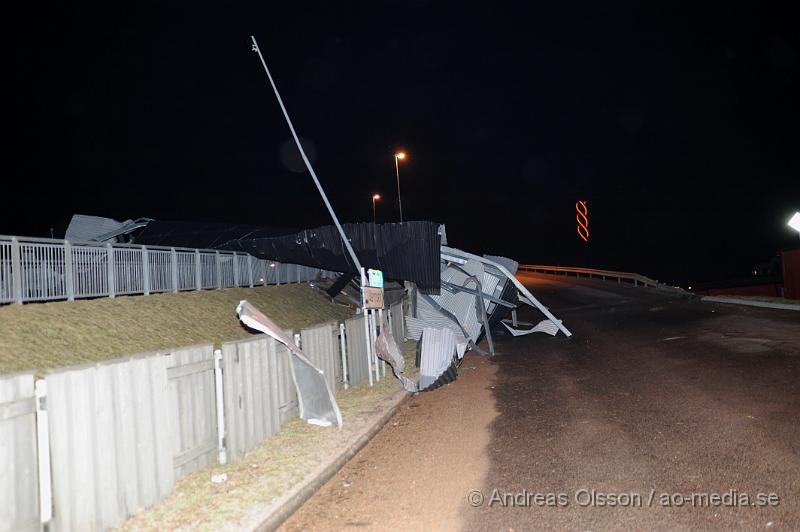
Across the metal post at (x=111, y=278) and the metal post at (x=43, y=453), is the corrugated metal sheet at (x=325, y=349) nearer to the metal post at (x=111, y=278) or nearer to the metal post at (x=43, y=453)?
the metal post at (x=43, y=453)

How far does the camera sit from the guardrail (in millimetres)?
33125

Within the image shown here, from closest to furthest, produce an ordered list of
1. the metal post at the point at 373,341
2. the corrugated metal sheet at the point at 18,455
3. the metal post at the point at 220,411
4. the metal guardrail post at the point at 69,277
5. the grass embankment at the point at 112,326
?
the corrugated metal sheet at the point at 18,455 → the metal post at the point at 220,411 → the grass embankment at the point at 112,326 → the metal guardrail post at the point at 69,277 → the metal post at the point at 373,341

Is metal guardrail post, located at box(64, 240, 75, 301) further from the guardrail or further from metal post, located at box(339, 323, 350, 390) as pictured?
the guardrail

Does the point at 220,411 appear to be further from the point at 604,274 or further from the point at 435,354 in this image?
the point at 604,274

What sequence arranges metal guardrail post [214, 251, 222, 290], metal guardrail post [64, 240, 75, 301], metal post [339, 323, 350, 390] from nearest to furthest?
metal post [339, 323, 350, 390]
metal guardrail post [64, 240, 75, 301]
metal guardrail post [214, 251, 222, 290]

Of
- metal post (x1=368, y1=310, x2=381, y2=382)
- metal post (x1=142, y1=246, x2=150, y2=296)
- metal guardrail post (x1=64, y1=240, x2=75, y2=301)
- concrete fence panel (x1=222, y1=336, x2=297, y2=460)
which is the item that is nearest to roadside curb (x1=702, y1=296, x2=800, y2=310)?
metal post (x1=368, y1=310, x2=381, y2=382)

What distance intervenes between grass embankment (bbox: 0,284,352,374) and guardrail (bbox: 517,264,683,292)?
23.5 m

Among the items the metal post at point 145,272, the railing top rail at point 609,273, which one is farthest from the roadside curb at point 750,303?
the metal post at point 145,272

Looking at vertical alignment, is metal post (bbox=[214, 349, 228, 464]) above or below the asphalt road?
above

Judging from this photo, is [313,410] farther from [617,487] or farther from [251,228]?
[251,228]

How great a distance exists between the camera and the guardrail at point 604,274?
33125mm

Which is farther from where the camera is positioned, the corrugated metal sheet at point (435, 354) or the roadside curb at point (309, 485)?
the corrugated metal sheet at point (435, 354)

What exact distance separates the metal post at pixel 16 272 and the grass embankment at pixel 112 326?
269mm

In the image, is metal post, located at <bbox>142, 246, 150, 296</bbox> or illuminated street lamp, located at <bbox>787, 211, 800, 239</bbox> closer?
metal post, located at <bbox>142, 246, 150, 296</bbox>
